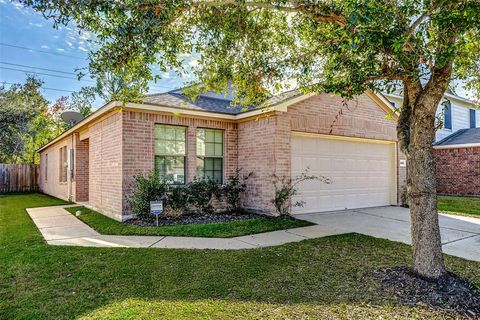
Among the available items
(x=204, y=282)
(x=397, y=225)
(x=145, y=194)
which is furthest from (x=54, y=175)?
(x=397, y=225)

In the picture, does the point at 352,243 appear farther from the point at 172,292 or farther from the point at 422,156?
the point at 172,292

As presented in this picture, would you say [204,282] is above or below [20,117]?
below

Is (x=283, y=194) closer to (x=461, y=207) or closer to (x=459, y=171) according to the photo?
(x=461, y=207)

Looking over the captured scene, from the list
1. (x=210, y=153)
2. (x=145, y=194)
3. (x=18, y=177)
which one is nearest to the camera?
(x=145, y=194)

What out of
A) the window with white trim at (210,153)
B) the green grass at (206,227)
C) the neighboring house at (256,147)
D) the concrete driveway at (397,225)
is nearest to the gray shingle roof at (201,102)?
the neighboring house at (256,147)

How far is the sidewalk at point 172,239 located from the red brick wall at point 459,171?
417 inches

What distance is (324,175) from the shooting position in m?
9.80

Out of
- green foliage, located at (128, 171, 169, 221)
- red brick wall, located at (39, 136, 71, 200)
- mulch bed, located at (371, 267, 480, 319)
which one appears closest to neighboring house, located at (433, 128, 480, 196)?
mulch bed, located at (371, 267, 480, 319)

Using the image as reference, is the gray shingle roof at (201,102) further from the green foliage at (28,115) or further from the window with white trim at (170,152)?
the green foliage at (28,115)

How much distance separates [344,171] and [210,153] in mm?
4392

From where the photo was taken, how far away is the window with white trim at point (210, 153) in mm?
9461

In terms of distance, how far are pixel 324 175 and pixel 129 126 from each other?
19.2ft

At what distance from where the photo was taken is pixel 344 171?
33.9 feet

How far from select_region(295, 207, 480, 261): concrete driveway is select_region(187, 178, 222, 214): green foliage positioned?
7.98 ft
